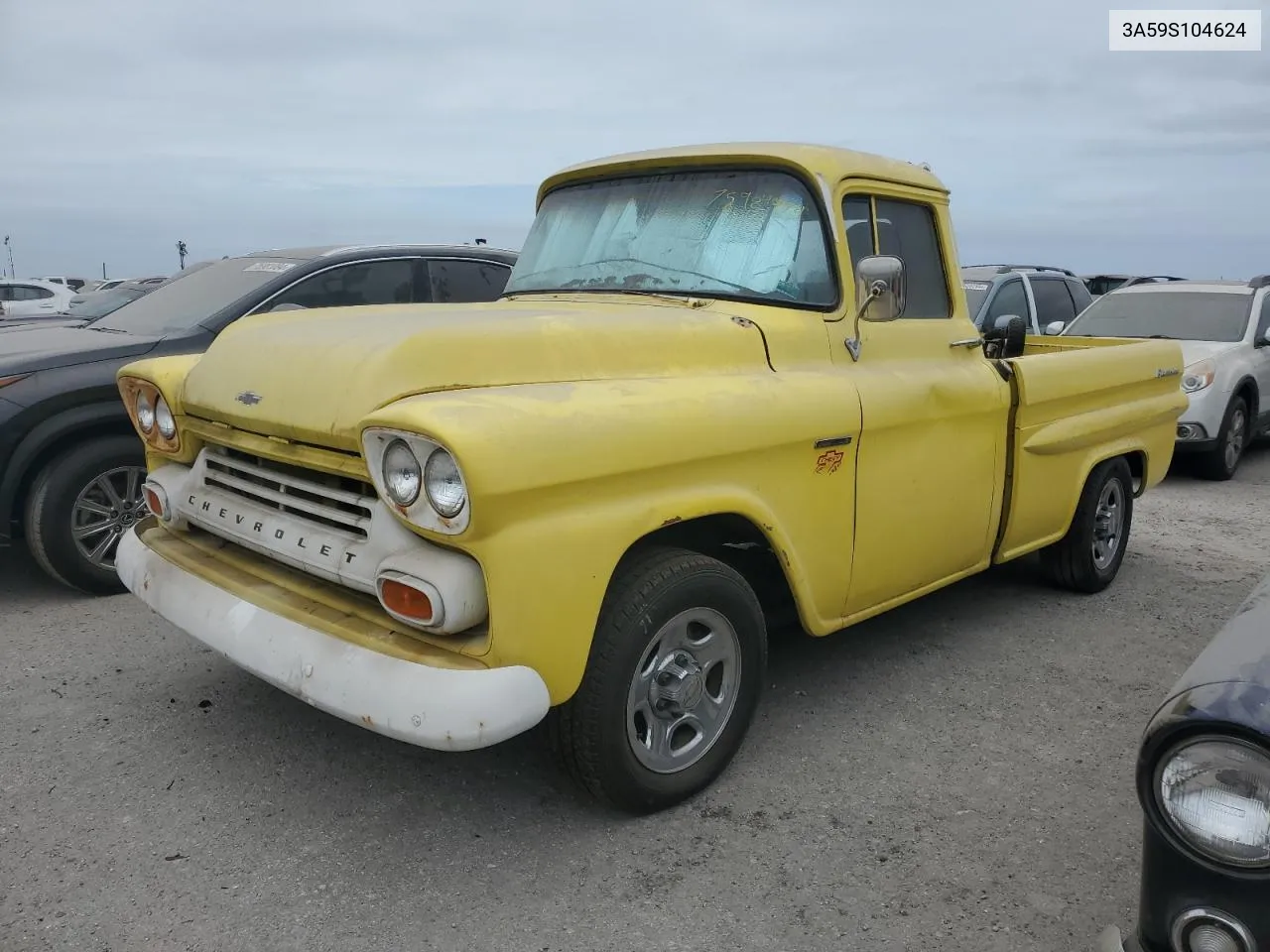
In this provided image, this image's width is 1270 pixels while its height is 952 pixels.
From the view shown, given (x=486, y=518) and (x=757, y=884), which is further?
(x=757, y=884)

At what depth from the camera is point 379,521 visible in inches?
104

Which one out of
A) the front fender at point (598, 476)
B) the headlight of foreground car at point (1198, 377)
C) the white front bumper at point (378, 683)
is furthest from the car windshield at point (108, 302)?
the headlight of foreground car at point (1198, 377)

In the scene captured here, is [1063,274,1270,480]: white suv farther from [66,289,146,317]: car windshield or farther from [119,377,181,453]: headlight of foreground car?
[66,289,146,317]: car windshield

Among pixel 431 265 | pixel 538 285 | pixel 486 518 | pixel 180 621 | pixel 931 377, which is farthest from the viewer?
pixel 431 265

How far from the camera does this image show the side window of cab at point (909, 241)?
12.5 ft

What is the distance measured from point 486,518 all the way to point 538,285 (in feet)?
6.41

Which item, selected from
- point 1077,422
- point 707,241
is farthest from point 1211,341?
point 707,241

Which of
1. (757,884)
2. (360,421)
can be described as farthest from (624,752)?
(360,421)

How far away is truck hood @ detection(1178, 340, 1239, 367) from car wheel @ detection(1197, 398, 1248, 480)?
17.7 inches

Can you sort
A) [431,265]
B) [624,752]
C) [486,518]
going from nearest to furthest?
[486,518]
[624,752]
[431,265]

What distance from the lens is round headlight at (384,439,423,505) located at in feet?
8.13

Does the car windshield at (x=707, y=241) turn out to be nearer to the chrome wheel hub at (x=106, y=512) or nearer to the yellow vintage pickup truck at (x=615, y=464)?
the yellow vintage pickup truck at (x=615, y=464)

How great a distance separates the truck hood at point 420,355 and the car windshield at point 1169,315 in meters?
7.35

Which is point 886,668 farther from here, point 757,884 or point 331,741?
point 331,741
